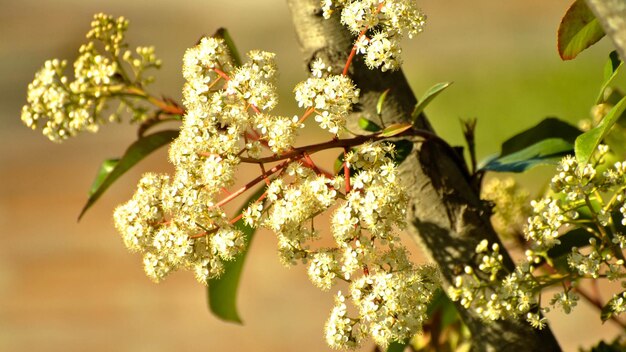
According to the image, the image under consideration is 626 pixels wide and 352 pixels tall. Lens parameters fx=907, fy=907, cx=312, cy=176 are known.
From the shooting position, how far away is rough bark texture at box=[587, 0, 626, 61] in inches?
14.2

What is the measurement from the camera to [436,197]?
0.62m

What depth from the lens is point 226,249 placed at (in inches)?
20.0

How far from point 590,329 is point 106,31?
137 centimetres

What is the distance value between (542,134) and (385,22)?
237 millimetres

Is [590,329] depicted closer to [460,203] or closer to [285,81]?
[285,81]

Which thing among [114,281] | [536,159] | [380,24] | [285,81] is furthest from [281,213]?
[285,81]

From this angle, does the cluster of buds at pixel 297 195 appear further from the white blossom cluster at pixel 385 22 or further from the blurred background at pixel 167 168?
the blurred background at pixel 167 168

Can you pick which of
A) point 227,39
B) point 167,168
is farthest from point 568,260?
point 167,168

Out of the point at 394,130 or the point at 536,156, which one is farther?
the point at 536,156

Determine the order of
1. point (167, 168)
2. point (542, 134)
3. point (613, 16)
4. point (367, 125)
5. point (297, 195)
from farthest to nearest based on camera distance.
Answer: point (167, 168) → point (542, 134) → point (367, 125) → point (297, 195) → point (613, 16)

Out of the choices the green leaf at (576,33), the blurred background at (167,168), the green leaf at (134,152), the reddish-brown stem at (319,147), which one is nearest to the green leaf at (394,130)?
the reddish-brown stem at (319,147)

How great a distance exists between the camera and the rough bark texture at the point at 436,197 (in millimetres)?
607

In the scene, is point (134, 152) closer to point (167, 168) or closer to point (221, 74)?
point (221, 74)

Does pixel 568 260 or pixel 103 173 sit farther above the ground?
pixel 103 173
